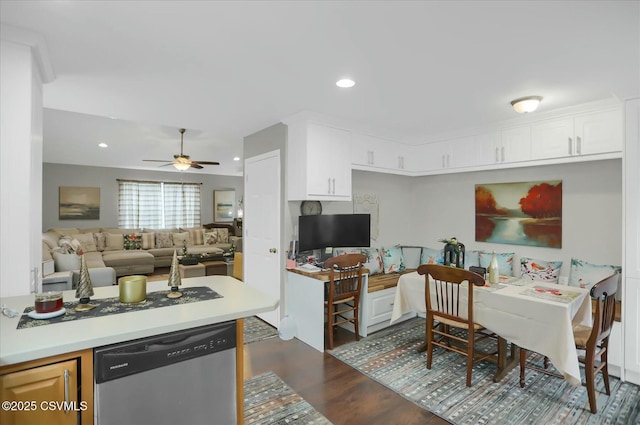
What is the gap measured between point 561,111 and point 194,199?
27.5 ft

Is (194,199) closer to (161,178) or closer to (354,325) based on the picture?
(161,178)

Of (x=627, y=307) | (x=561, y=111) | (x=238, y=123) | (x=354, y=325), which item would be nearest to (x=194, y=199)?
(x=238, y=123)

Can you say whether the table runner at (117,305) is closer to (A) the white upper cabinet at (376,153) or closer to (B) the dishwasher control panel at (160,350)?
(B) the dishwasher control panel at (160,350)

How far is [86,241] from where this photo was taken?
7.11m

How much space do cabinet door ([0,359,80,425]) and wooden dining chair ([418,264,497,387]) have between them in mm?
2437

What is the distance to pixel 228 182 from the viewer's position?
386 inches

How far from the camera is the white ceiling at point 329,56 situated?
→ 171 cm

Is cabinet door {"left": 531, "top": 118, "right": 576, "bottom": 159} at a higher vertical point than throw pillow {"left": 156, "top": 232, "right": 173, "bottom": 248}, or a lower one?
higher

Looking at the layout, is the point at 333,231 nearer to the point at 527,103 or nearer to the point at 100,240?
the point at 527,103

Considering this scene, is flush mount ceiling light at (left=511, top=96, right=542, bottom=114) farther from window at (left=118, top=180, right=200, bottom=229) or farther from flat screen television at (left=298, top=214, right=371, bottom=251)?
window at (left=118, top=180, right=200, bottom=229)

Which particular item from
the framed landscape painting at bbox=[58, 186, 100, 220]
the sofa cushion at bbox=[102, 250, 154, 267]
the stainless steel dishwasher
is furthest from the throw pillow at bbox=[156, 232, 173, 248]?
the stainless steel dishwasher

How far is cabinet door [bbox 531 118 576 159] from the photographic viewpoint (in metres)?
3.33

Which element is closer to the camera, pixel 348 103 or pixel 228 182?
pixel 348 103

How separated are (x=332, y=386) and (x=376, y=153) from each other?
2.76m
